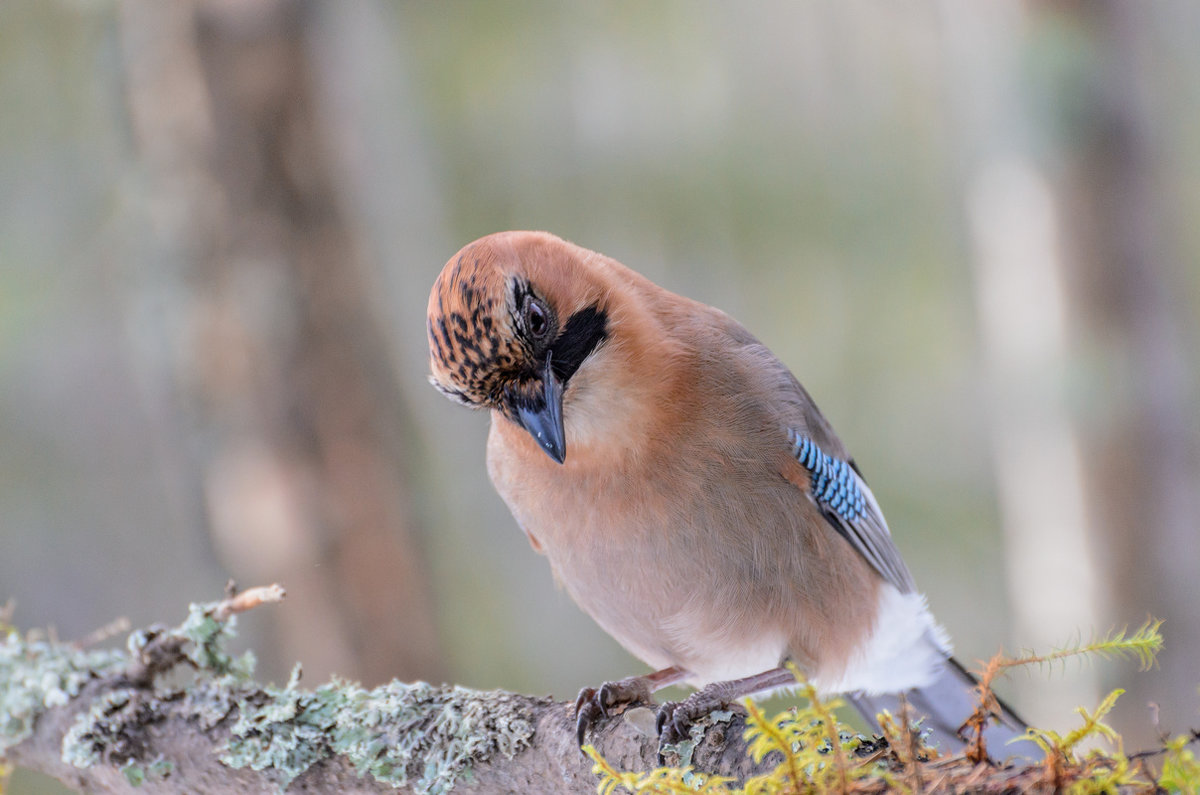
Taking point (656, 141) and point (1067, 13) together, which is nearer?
point (1067, 13)

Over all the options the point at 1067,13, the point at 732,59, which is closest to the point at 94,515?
the point at 732,59

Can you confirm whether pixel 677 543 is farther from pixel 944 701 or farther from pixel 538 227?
pixel 538 227

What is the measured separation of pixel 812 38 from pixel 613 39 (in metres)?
1.35

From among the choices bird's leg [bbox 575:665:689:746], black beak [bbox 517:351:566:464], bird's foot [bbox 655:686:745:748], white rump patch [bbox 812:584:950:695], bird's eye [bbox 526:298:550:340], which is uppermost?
bird's eye [bbox 526:298:550:340]

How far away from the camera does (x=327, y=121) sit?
3785 millimetres

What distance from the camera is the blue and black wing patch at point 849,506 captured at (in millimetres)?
2328

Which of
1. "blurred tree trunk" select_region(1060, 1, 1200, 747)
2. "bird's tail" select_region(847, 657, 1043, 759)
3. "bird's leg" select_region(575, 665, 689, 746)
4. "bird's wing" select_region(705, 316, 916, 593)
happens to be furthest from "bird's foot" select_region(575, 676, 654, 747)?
"blurred tree trunk" select_region(1060, 1, 1200, 747)

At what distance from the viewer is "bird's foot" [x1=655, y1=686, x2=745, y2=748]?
1612mm

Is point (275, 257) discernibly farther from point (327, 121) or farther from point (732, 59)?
point (732, 59)

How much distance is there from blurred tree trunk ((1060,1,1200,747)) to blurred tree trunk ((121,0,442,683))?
2.59m

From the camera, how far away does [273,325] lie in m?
3.67

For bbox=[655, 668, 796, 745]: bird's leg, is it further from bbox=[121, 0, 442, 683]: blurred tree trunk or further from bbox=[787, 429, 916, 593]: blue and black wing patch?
bbox=[121, 0, 442, 683]: blurred tree trunk

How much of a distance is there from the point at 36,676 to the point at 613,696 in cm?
127

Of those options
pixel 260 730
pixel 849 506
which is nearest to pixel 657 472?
pixel 849 506
